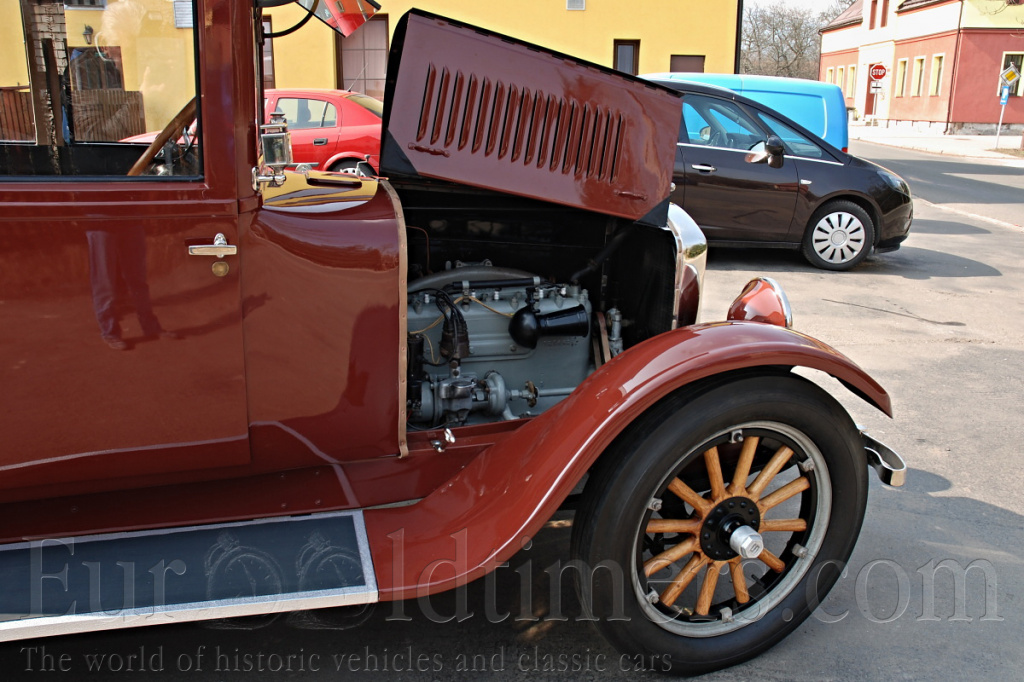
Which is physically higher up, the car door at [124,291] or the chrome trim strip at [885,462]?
the car door at [124,291]

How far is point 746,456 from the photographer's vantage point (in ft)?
7.97

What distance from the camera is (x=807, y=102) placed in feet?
33.8

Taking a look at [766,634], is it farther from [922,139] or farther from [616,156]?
[922,139]

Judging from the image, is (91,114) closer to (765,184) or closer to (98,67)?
(98,67)

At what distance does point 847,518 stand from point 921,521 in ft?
3.93

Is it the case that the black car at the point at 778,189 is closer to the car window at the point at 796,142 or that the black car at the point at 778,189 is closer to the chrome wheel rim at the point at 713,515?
the car window at the point at 796,142

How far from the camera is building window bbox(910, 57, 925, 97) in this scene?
109 feet

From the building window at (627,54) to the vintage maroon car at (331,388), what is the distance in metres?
15.8

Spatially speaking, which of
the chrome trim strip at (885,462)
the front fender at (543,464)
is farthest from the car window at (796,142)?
the front fender at (543,464)

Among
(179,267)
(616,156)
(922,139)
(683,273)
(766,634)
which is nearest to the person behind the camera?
(179,267)

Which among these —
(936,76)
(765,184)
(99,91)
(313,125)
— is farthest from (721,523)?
(936,76)

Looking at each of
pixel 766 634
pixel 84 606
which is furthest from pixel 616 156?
pixel 84 606

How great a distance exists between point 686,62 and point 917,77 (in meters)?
21.2

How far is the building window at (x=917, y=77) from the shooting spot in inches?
1305
